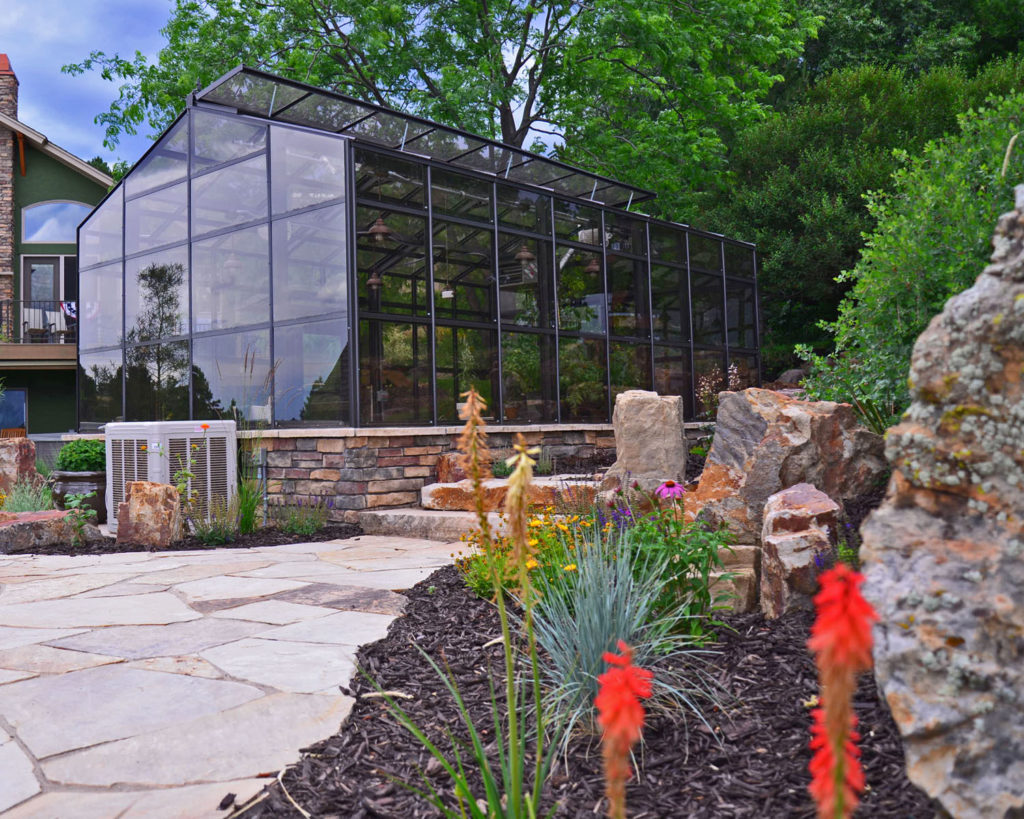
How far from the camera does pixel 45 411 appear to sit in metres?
16.4

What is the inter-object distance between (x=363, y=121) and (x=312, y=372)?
2.98 m

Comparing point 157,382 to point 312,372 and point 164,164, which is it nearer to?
point 164,164

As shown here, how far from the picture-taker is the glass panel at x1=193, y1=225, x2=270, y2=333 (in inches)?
320

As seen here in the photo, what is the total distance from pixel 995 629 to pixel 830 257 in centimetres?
1413

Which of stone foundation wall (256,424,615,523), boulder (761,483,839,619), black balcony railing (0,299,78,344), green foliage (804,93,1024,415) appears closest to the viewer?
boulder (761,483,839,619)

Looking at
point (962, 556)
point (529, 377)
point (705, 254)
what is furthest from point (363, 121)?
point (962, 556)

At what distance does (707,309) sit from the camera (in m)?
12.2

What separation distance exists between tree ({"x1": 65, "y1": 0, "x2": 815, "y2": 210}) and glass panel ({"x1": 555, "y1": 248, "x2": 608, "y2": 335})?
14.1 feet

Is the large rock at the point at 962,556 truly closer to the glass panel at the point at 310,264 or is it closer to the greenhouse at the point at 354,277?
the greenhouse at the point at 354,277

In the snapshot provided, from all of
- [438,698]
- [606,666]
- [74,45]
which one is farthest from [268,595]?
[74,45]

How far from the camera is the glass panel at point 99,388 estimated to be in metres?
10.3

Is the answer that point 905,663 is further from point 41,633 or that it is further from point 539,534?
point 41,633

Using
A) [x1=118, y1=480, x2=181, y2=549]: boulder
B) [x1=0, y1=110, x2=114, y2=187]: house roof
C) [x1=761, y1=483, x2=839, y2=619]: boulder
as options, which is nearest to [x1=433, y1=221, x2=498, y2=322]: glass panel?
[x1=118, y1=480, x2=181, y2=549]: boulder

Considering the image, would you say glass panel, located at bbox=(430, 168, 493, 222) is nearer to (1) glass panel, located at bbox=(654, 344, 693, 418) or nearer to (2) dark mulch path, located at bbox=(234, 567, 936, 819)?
(1) glass panel, located at bbox=(654, 344, 693, 418)
